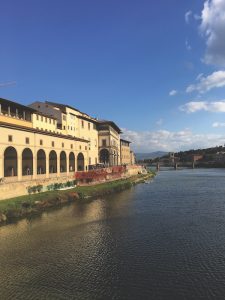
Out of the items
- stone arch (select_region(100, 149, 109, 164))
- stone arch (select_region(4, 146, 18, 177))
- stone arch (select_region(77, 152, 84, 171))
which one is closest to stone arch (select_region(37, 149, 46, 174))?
stone arch (select_region(4, 146, 18, 177))

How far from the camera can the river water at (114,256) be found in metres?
17.8

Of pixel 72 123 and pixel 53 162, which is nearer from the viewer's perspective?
pixel 53 162

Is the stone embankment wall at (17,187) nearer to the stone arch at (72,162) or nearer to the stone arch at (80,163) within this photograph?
the stone arch at (72,162)

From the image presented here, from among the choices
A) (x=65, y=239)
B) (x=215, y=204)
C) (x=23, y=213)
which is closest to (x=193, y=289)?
(x=65, y=239)

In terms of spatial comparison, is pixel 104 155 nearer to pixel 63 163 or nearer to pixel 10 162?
pixel 63 163

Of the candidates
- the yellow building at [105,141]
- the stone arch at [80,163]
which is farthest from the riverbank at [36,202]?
the yellow building at [105,141]

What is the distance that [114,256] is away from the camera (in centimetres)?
2356

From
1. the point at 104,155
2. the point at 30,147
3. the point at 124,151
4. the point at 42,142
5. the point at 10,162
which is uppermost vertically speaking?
the point at 124,151

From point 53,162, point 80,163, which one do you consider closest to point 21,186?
point 53,162

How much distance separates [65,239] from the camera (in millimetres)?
28203

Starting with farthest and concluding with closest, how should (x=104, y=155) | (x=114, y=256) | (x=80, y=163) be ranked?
(x=104, y=155) → (x=80, y=163) → (x=114, y=256)

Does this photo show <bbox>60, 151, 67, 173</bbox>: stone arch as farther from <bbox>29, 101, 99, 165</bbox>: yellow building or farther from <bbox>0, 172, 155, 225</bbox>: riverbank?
<bbox>29, 101, 99, 165</bbox>: yellow building

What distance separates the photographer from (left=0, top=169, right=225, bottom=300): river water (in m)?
17.8

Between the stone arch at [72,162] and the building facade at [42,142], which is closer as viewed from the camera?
the building facade at [42,142]
